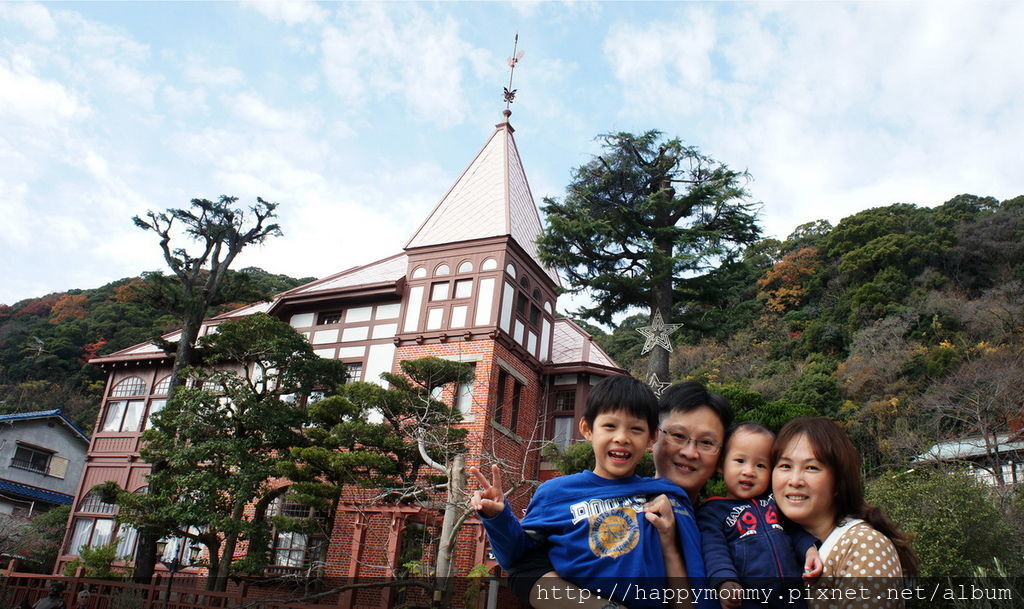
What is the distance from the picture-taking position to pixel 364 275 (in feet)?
69.4

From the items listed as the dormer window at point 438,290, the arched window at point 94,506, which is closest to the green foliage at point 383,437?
the dormer window at point 438,290

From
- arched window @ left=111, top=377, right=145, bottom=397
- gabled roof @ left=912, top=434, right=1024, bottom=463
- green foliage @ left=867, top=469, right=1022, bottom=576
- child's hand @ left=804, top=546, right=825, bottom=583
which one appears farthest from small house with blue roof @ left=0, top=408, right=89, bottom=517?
child's hand @ left=804, top=546, right=825, bottom=583

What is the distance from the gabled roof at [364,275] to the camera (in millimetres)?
20547

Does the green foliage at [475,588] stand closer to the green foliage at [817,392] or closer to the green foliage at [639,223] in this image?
the green foliage at [639,223]

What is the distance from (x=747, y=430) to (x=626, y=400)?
54 cm

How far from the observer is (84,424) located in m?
35.2

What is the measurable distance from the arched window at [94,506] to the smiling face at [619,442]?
22.8 m

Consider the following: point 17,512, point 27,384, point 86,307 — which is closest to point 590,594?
point 17,512

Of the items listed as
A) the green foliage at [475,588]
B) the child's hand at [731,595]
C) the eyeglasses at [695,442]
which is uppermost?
the eyeglasses at [695,442]

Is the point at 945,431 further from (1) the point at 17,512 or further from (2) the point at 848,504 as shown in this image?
(1) the point at 17,512

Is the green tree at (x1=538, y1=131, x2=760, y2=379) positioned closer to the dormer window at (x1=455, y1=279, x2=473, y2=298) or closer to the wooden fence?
the dormer window at (x1=455, y1=279, x2=473, y2=298)

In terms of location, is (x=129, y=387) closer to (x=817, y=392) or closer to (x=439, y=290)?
(x=439, y=290)

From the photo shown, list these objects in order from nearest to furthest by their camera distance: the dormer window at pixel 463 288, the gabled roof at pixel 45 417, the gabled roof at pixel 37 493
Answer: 1. the dormer window at pixel 463 288
2. the gabled roof at pixel 37 493
3. the gabled roof at pixel 45 417

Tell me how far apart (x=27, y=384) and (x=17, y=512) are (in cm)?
1432
